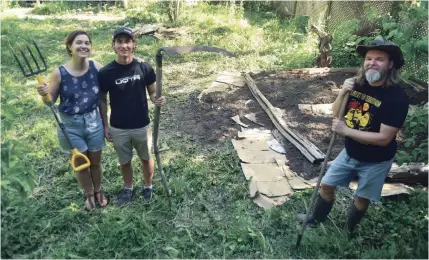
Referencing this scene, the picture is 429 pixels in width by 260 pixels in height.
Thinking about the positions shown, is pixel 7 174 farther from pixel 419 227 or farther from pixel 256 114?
pixel 256 114

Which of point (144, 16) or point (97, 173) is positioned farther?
point (144, 16)

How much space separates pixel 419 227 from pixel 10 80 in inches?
267

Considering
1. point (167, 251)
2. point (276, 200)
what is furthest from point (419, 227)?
point (167, 251)

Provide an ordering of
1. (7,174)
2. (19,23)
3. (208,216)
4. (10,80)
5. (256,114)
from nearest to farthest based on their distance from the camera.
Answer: (7,174)
(208,216)
(256,114)
(10,80)
(19,23)

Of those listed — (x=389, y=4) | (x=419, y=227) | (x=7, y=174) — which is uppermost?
(x=389, y=4)

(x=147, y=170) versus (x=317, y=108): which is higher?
(x=317, y=108)

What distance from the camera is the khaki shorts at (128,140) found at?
11.4 feet

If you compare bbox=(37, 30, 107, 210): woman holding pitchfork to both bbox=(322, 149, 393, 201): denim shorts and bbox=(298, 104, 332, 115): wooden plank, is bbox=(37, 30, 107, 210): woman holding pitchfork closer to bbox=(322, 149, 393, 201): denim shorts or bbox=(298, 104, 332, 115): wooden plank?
bbox=(322, 149, 393, 201): denim shorts

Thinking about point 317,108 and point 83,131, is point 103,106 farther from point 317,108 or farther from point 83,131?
point 317,108

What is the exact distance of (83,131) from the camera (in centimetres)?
336

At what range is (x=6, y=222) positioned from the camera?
3357mm

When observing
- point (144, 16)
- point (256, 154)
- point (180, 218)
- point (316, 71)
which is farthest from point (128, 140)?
point (144, 16)

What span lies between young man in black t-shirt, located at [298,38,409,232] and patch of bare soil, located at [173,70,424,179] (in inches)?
50.9

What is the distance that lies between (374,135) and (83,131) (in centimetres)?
246
